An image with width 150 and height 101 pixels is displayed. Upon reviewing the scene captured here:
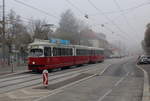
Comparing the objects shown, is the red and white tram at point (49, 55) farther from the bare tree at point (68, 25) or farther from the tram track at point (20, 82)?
the bare tree at point (68, 25)

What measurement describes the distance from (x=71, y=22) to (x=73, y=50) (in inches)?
1588

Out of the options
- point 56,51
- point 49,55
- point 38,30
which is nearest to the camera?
point 49,55

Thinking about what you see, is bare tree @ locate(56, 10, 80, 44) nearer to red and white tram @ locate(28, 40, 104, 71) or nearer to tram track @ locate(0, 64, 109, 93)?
red and white tram @ locate(28, 40, 104, 71)

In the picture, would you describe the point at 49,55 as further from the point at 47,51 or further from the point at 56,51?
the point at 56,51

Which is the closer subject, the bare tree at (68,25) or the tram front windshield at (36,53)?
the tram front windshield at (36,53)

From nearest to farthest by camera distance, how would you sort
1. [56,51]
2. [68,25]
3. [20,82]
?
1. [20,82]
2. [56,51]
3. [68,25]

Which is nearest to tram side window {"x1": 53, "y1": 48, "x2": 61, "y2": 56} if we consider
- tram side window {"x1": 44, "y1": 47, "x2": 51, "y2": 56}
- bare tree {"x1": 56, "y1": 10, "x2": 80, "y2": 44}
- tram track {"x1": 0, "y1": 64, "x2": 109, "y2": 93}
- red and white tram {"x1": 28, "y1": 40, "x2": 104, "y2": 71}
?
red and white tram {"x1": 28, "y1": 40, "x2": 104, "y2": 71}

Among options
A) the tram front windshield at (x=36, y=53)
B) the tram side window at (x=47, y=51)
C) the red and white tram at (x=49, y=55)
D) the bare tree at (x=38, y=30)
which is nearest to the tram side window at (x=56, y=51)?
the red and white tram at (x=49, y=55)

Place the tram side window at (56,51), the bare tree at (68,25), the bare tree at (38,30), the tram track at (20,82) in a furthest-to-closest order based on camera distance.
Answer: the bare tree at (68,25) → the bare tree at (38,30) → the tram side window at (56,51) → the tram track at (20,82)

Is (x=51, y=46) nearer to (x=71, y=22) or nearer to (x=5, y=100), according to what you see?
(x=5, y=100)

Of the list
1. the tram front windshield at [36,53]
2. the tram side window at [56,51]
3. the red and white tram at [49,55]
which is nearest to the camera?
the red and white tram at [49,55]

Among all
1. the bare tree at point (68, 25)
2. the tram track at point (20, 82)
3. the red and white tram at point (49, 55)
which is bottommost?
the tram track at point (20, 82)

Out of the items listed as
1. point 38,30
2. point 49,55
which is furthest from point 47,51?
point 38,30

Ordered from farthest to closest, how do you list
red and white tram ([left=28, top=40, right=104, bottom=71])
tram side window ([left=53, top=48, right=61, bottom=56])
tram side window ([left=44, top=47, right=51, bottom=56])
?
tram side window ([left=53, top=48, right=61, bottom=56]) → tram side window ([left=44, top=47, right=51, bottom=56]) → red and white tram ([left=28, top=40, right=104, bottom=71])
